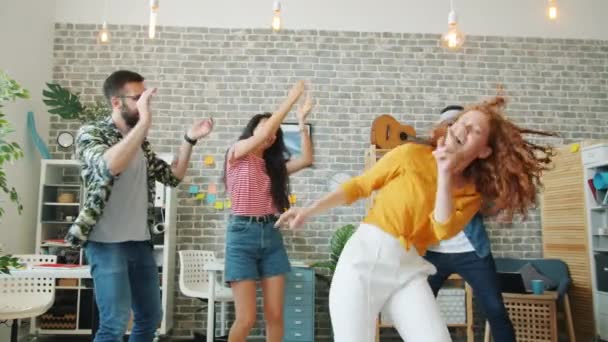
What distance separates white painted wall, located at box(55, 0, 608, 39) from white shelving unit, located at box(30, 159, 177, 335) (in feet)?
5.98

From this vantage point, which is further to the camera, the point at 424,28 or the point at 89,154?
the point at 424,28

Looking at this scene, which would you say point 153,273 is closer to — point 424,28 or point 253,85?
point 253,85

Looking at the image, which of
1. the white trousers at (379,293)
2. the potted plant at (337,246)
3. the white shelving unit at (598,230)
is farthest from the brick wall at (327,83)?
the white trousers at (379,293)

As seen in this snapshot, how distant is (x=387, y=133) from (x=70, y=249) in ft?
11.2


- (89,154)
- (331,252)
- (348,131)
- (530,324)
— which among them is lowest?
(530,324)

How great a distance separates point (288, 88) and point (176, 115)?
1257 millimetres

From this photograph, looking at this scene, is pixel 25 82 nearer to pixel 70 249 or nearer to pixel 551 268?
pixel 70 249

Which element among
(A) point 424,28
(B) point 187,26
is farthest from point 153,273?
(A) point 424,28

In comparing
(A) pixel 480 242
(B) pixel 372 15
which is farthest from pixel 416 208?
(B) pixel 372 15

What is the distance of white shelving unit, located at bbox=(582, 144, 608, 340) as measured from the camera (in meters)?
4.78

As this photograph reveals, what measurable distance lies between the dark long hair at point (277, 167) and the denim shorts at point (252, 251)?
18 centimetres

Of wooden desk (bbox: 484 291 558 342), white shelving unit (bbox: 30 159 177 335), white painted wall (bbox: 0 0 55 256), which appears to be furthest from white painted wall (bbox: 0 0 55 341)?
wooden desk (bbox: 484 291 558 342)

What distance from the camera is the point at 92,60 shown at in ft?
19.1

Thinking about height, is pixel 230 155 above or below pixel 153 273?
above
